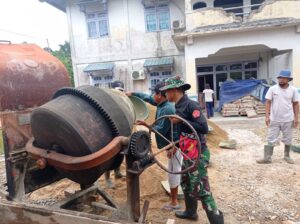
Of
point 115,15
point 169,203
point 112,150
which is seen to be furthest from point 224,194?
point 115,15

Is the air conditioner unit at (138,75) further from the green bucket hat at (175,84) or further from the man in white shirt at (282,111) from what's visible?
the green bucket hat at (175,84)

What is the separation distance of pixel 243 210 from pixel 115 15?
1409 cm

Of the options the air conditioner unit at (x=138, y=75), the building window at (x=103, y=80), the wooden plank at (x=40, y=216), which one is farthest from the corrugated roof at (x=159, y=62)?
the wooden plank at (x=40, y=216)

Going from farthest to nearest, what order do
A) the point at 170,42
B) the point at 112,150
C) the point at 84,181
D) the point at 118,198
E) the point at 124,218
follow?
the point at 170,42
the point at 118,198
the point at 84,181
the point at 124,218
the point at 112,150

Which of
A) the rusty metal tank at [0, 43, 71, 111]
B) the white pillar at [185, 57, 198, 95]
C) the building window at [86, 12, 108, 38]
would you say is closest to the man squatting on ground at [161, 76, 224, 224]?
the rusty metal tank at [0, 43, 71, 111]

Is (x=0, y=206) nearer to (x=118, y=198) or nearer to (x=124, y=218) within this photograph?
(x=124, y=218)

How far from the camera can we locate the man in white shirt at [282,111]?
5160mm

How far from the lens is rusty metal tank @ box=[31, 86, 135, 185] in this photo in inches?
89.0

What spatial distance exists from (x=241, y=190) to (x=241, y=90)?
29.9 feet

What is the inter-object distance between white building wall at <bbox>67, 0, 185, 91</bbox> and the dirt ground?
10.3 meters

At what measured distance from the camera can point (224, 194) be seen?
4.08m

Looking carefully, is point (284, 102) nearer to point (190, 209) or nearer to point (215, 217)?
point (190, 209)

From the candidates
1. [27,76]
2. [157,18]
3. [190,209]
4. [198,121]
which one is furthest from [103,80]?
[198,121]

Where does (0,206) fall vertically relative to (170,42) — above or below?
below
